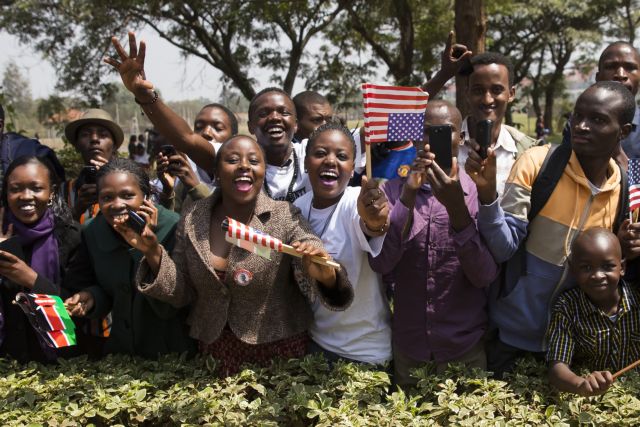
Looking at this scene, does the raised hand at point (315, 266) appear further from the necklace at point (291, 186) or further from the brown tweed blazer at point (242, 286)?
the necklace at point (291, 186)

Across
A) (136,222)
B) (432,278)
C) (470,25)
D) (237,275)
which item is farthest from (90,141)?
(470,25)

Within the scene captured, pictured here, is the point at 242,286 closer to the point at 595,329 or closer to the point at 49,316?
the point at 49,316

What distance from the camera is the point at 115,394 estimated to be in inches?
115

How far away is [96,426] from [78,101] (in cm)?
1385

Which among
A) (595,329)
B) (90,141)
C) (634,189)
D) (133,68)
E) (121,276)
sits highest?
(133,68)

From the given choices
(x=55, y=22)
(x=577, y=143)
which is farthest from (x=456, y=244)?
(x=55, y=22)

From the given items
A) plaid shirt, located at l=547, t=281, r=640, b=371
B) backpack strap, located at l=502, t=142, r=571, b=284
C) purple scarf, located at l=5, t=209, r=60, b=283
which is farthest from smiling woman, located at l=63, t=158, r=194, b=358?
plaid shirt, located at l=547, t=281, r=640, b=371

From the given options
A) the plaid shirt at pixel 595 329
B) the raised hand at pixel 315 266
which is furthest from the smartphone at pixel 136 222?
the plaid shirt at pixel 595 329

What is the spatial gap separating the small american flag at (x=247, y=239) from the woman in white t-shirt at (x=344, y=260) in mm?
471

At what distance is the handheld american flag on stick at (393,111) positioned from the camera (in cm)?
296

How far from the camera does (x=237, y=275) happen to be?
114 inches

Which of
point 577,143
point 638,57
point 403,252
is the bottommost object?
point 403,252

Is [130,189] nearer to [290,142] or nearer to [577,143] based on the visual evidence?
[290,142]

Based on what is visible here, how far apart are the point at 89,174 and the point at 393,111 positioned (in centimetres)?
215
